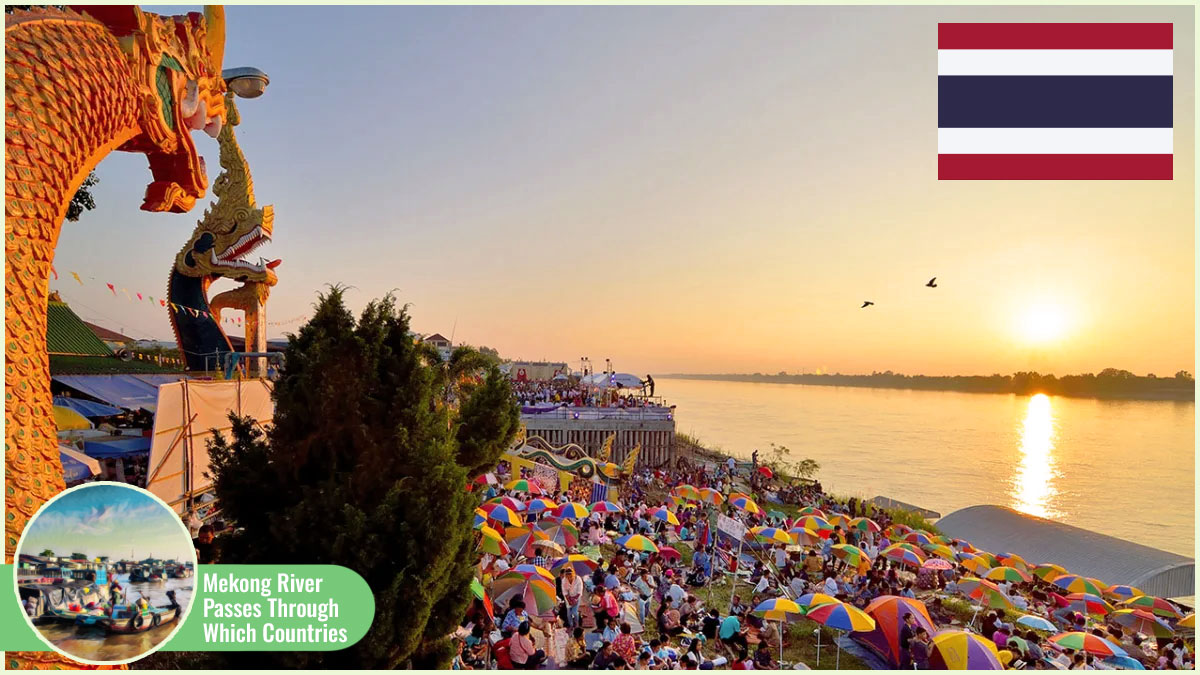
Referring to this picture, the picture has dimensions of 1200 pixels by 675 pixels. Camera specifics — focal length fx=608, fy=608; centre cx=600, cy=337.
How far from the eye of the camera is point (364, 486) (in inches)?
202

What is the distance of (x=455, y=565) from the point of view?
5527mm

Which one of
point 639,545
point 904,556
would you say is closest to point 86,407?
point 639,545

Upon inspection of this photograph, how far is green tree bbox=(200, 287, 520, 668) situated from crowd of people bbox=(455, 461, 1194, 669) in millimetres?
2541

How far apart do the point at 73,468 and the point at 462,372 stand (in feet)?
27.6

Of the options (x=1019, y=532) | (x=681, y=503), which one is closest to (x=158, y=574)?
(x=681, y=503)

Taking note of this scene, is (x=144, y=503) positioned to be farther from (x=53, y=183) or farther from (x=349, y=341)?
(x=53, y=183)

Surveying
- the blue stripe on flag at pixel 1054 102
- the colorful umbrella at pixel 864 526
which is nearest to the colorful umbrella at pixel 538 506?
the colorful umbrella at pixel 864 526

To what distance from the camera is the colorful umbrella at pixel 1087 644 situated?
840cm

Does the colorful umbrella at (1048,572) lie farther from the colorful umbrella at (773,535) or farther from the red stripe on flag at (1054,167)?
the red stripe on flag at (1054,167)

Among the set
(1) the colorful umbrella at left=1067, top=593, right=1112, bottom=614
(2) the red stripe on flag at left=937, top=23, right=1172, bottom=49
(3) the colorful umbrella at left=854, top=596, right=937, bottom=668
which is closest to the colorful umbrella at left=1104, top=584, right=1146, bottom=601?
(1) the colorful umbrella at left=1067, top=593, right=1112, bottom=614

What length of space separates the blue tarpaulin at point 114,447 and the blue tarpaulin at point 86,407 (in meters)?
0.66

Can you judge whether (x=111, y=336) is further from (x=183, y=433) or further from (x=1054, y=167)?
(x=1054, y=167)

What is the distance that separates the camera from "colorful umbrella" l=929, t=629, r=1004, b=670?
7344 millimetres

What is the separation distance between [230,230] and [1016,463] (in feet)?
191
